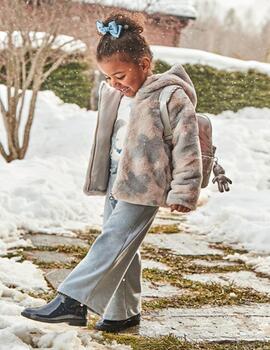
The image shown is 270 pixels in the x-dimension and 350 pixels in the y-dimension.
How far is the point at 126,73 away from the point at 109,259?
2.50 ft

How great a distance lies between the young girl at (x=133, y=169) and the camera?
2945 mm

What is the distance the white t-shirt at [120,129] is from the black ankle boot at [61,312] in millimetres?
637

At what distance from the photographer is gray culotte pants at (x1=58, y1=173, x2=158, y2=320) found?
2.99 m

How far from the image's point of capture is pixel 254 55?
1101 inches

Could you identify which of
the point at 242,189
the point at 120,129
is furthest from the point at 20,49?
the point at 120,129

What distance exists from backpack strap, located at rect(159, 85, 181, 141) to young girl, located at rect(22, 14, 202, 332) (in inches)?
0.7

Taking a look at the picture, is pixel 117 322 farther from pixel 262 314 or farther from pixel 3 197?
pixel 3 197

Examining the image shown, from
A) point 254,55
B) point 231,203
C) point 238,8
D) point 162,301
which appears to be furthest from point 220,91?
point 238,8

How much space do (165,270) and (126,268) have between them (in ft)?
5.83

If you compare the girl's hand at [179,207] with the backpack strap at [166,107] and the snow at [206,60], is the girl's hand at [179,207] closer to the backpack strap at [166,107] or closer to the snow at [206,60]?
the backpack strap at [166,107]

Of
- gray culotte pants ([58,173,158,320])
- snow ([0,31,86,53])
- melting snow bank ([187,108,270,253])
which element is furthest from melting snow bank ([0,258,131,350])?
snow ([0,31,86,53])

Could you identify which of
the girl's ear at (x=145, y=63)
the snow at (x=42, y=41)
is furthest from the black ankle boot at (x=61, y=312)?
the snow at (x=42, y=41)

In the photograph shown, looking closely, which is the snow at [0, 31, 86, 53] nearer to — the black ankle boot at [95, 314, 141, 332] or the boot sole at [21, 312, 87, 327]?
the black ankle boot at [95, 314, 141, 332]

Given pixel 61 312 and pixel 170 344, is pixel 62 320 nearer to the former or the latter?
pixel 61 312
